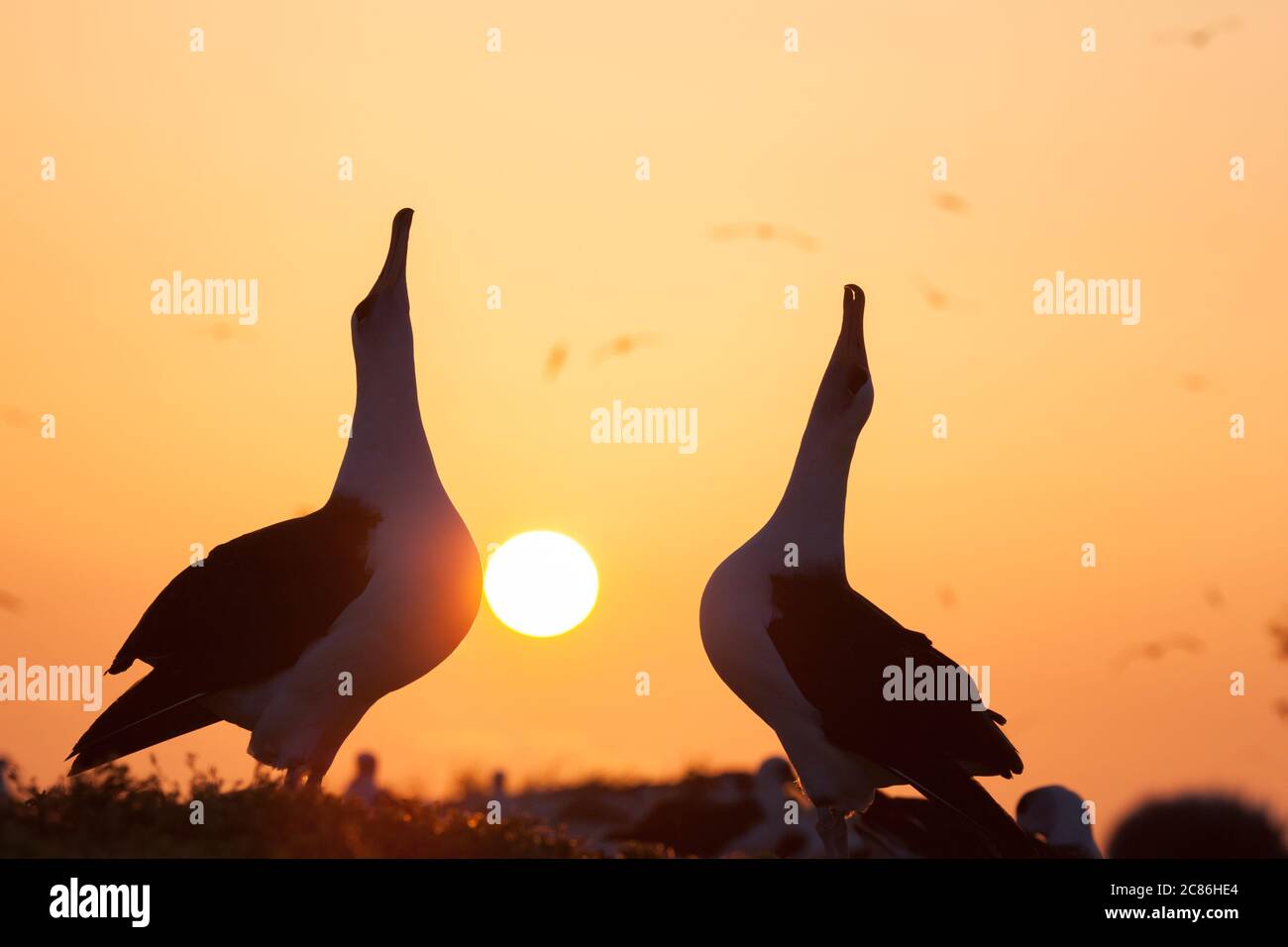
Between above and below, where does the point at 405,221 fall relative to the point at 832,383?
above

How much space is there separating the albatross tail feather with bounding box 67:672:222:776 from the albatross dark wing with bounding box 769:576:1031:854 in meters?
4.02

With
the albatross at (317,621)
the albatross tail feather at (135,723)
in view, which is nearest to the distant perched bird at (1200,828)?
the albatross at (317,621)

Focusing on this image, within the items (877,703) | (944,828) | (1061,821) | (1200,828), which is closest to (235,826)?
(877,703)

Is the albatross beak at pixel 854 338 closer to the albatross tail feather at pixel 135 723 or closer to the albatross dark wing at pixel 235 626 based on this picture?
the albatross dark wing at pixel 235 626

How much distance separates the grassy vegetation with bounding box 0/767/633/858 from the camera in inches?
325

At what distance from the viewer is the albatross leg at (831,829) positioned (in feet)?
36.9

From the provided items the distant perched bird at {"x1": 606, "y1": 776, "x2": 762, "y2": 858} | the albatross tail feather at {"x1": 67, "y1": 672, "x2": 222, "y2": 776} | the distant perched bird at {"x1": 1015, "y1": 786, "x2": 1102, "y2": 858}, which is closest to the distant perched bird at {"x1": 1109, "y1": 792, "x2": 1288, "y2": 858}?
the distant perched bird at {"x1": 1015, "y1": 786, "x2": 1102, "y2": 858}

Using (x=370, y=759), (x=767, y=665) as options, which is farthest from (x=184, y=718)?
(x=370, y=759)

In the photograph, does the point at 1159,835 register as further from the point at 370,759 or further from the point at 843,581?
the point at 370,759

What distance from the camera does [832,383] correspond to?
12.1 m

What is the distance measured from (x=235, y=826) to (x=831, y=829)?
433 cm

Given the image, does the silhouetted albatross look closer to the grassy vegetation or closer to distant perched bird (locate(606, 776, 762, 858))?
the grassy vegetation
